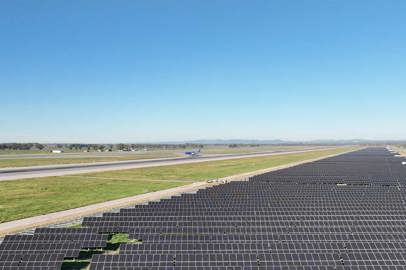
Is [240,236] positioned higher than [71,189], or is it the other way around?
[71,189]

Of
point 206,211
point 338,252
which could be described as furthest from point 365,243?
point 206,211

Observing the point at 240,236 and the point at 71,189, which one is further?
the point at 71,189

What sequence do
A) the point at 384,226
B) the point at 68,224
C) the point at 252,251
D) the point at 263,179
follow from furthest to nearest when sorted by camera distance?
the point at 263,179 < the point at 68,224 < the point at 384,226 < the point at 252,251

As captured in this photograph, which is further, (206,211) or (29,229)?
(206,211)

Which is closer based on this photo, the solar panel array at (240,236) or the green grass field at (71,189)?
the solar panel array at (240,236)

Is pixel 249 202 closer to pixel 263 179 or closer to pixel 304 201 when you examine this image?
pixel 304 201

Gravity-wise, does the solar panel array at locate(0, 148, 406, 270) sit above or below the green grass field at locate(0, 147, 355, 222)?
below

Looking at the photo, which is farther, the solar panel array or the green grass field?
the green grass field

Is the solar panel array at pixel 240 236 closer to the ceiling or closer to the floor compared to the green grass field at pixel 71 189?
closer to the floor
